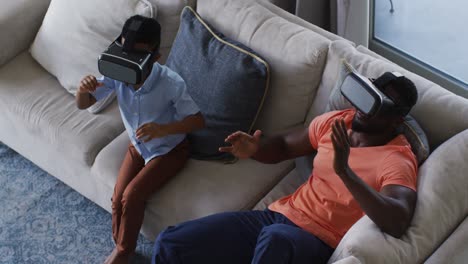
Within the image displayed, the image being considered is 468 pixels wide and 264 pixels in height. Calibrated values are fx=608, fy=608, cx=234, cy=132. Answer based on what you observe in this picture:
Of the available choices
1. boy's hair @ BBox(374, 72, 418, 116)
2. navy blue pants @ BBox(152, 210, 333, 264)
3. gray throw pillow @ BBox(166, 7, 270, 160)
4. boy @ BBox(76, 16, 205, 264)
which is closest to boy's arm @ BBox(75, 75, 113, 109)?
boy @ BBox(76, 16, 205, 264)

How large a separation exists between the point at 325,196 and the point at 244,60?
547mm

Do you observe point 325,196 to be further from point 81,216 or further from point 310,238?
point 81,216

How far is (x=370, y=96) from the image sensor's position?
1.56m

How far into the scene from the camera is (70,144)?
2.21 m

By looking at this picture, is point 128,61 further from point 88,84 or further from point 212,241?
point 212,241

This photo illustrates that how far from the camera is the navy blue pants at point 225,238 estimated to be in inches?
66.9

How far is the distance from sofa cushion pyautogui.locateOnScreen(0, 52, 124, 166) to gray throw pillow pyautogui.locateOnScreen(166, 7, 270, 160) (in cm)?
36

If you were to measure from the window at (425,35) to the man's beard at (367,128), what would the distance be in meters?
1.15

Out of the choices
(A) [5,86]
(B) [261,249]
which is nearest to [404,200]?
(B) [261,249]

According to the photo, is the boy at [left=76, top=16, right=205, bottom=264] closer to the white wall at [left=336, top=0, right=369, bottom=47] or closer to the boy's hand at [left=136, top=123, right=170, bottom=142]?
the boy's hand at [left=136, top=123, right=170, bottom=142]

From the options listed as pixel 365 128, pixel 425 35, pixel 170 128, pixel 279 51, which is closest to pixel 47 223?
pixel 170 128

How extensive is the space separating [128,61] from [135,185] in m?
0.44

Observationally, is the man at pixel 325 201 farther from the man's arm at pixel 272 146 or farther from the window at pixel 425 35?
the window at pixel 425 35

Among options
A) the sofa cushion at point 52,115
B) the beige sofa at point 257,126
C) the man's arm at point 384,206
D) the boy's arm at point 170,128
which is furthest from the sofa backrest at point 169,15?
the man's arm at point 384,206
